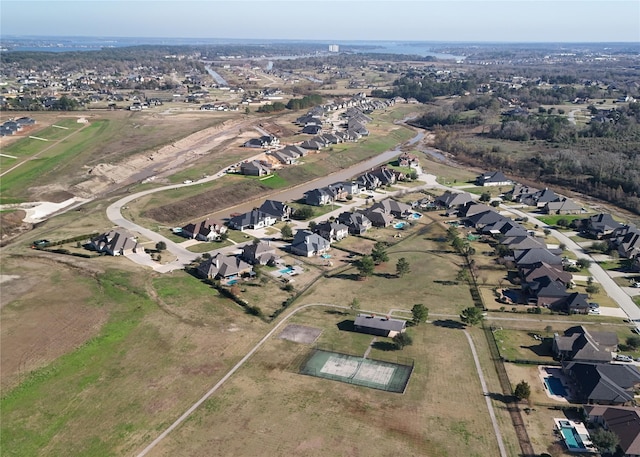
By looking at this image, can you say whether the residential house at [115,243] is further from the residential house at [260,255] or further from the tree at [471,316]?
the tree at [471,316]

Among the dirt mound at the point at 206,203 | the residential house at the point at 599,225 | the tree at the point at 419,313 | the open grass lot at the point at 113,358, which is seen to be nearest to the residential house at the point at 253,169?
the dirt mound at the point at 206,203

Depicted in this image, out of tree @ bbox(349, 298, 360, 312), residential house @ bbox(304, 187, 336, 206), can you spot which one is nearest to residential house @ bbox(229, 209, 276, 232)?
residential house @ bbox(304, 187, 336, 206)

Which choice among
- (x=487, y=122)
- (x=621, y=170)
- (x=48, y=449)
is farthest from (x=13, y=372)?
(x=487, y=122)

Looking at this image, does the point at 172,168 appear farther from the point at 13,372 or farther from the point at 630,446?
the point at 630,446

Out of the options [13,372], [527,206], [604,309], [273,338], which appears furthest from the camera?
[527,206]

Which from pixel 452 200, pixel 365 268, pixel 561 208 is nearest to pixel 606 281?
pixel 561 208
